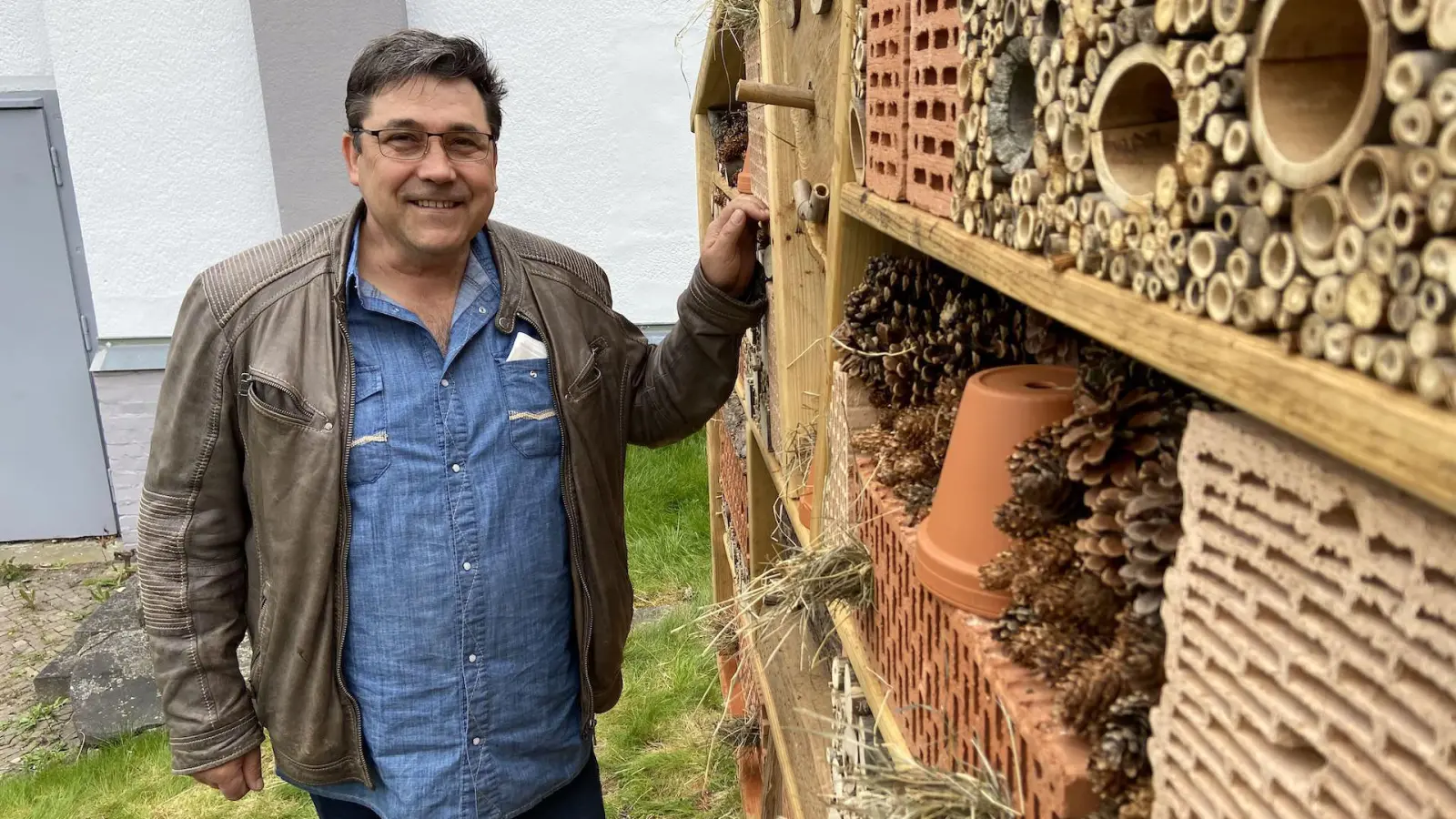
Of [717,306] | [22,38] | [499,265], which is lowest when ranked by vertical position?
[717,306]

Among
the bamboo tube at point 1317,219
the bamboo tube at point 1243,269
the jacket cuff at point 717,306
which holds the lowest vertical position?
the jacket cuff at point 717,306

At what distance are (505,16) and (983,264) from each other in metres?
5.43

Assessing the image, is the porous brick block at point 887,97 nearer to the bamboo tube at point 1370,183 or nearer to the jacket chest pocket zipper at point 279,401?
the bamboo tube at point 1370,183

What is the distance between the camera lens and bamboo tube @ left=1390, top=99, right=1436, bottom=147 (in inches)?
17.4

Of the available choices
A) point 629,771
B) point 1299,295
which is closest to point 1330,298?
point 1299,295

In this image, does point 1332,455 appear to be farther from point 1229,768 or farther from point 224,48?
point 224,48

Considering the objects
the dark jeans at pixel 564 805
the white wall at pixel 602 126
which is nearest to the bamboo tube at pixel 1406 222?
the dark jeans at pixel 564 805

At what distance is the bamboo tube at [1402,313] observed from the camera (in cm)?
45

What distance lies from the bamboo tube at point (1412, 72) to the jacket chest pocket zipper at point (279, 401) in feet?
5.74

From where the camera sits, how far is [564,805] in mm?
2283

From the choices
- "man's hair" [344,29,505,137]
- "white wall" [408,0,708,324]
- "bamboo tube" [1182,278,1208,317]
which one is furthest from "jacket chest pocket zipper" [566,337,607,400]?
"white wall" [408,0,708,324]

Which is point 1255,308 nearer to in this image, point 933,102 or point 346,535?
point 933,102

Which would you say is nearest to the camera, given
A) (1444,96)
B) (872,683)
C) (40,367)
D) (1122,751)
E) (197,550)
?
(1444,96)

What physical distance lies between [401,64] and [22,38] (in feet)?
17.4
